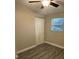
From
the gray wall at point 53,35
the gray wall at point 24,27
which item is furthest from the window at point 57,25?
the gray wall at point 24,27

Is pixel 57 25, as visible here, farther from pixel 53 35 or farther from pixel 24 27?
pixel 24 27

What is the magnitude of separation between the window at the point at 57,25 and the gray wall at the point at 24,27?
1287mm

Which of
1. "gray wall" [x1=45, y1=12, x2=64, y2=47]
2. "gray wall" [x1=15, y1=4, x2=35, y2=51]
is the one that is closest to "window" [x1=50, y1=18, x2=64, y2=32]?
"gray wall" [x1=45, y1=12, x2=64, y2=47]

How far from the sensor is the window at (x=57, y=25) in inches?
194

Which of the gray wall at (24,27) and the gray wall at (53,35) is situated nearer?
the gray wall at (24,27)

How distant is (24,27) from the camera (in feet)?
13.4

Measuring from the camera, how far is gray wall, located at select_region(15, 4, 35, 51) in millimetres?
3705

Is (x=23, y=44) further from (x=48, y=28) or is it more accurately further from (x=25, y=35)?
(x=48, y=28)

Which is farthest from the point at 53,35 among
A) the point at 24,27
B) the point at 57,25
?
the point at 24,27

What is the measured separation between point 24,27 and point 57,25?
1971 millimetres

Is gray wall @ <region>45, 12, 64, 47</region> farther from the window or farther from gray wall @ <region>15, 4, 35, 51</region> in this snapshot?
gray wall @ <region>15, 4, 35, 51</region>

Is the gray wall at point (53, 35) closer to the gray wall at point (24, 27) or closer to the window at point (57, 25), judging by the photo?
the window at point (57, 25)

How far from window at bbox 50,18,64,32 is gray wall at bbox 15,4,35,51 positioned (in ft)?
4.22
